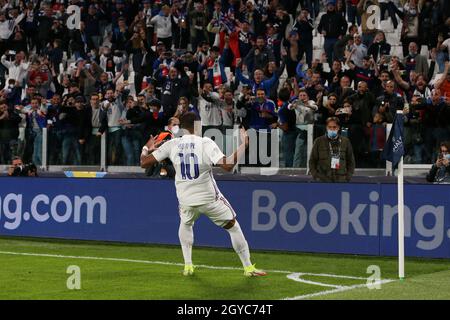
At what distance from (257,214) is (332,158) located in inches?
68.5

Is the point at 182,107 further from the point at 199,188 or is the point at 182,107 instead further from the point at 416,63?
the point at 199,188

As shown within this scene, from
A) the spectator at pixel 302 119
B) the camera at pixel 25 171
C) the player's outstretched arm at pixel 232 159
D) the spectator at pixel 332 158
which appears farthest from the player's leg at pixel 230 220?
the camera at pixel 25 171

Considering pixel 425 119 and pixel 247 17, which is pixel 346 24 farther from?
pixel 425 119

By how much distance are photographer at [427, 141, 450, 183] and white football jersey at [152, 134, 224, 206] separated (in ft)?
19.3

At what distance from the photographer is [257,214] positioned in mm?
16656

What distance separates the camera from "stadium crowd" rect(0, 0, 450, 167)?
62.3ft

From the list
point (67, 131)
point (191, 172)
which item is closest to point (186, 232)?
point (191, 172)

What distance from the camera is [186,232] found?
13008 mm

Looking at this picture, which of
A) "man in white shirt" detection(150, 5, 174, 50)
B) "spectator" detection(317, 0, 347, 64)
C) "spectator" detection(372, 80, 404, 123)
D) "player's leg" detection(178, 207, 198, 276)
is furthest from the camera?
"man in white shirt" detection(150, 5, 174, 50)

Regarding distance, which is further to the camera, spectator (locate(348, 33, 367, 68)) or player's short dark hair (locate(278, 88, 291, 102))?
spectator (locate(348, 33, 367, 68))

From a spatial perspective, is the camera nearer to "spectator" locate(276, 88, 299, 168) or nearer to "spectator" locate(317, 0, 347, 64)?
"spectator" locate(276, 88, 299, 168)

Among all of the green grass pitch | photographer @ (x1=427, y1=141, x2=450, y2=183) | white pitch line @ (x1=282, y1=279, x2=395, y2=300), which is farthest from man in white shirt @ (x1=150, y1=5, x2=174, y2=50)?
white pitch line @ (x1=282, y1=279, x2=395, y2=300)

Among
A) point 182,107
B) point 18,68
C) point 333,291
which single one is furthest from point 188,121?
point 18,68

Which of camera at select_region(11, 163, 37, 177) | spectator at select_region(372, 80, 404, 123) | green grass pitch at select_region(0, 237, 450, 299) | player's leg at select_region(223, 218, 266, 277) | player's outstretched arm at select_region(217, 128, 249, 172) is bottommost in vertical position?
green grass pitch at select_region(0, 237, 450, 299)
